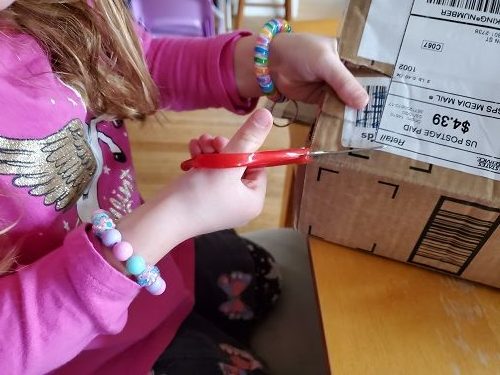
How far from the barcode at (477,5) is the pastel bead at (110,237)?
0.29 meters

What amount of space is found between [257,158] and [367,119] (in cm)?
9

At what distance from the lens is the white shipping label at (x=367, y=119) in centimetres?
34

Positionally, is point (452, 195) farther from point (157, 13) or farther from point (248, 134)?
point (157, 13)

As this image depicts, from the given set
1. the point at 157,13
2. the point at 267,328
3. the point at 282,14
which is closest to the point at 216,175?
the point at 267,328

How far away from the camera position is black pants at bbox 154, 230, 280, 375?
18.6 inches

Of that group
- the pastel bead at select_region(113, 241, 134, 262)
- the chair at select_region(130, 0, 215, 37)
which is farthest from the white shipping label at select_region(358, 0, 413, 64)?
the chair at select_region(130, 0, 215, 37)

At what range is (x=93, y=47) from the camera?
48cm

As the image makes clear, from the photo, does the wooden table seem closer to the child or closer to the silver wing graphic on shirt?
the child

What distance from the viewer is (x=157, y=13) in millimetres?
1484

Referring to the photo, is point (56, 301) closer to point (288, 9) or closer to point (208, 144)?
point (208, 144)

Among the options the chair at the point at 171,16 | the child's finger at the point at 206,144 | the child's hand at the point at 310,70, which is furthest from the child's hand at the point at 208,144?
the chair at the point at 171,16

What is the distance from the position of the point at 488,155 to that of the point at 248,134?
0.17 m

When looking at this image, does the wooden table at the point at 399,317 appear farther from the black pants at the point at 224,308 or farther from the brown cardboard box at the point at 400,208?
the black pants at the point at 224,308

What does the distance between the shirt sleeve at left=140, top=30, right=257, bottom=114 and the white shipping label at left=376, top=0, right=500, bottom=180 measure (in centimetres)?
27
